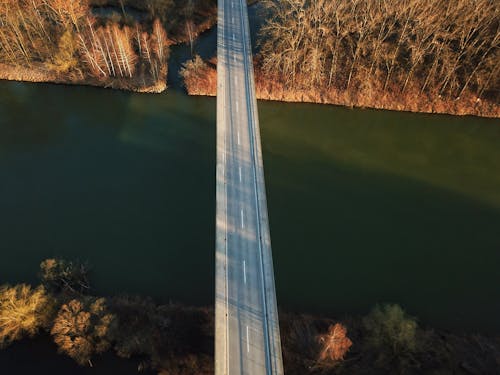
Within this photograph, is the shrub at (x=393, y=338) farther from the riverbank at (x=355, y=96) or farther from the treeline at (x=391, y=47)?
the treeline at (x=391, y=47)

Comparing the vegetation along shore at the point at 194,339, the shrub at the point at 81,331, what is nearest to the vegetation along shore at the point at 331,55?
the vegetation along shore at the point at 194,339

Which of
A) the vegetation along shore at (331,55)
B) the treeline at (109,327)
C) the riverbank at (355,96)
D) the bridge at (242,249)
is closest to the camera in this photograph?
the bridge at (242,249)

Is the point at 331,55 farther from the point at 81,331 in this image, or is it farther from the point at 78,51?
the point at 81,331

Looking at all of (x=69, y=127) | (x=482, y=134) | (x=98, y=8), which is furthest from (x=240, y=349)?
(x=98, y=8)

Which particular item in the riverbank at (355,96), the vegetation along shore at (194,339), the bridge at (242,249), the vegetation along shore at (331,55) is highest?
the vegetation along shore at (331,55)

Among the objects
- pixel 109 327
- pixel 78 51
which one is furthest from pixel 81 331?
pixel 78 51

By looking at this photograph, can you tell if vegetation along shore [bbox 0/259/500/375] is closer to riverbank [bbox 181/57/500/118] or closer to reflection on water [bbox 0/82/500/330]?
reflection on water [bbox 0/82/500/330]
